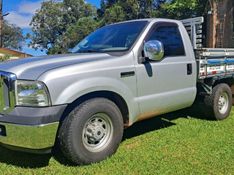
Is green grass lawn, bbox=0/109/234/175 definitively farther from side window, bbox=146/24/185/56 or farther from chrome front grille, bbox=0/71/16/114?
side window, bbox=146/24/185/56

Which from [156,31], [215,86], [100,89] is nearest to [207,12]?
[215,86]

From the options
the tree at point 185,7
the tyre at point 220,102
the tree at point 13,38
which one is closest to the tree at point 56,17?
the tree at point 13,38

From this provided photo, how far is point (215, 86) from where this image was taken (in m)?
6.91

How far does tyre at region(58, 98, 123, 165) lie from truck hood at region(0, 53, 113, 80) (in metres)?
0.55

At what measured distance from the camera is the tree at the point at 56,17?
66.2 metres

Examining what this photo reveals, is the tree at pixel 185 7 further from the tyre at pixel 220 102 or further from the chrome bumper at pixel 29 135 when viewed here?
the chrome bumper at pixel 29 135

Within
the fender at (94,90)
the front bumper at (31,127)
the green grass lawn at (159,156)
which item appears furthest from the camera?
the green grass lawn at (159,156)

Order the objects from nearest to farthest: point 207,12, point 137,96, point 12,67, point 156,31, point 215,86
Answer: point 12,67 → point 137,96 → point 156,31 → point 215,86 → point 207,12

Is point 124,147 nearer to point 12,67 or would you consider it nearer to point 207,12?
point 12,67

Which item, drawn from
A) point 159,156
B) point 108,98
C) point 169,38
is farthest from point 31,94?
point 169,38

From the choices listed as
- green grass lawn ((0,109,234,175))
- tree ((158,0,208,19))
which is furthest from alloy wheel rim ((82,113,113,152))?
tree ((158,0,208,19))

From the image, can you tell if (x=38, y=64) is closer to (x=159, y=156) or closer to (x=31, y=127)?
(x=31, y=127)

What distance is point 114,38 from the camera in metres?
5.49

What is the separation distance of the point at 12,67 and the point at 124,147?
199 cm
